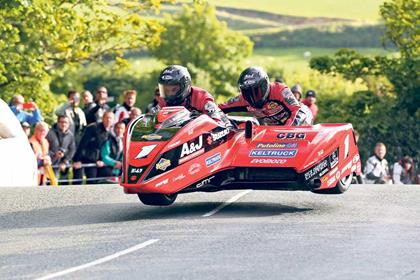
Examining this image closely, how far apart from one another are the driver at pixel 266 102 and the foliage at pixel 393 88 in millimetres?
19748

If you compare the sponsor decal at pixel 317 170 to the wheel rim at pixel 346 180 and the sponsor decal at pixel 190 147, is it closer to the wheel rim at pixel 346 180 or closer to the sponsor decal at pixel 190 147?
the wheel rim at pixel 346 180

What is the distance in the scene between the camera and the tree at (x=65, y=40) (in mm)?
40438

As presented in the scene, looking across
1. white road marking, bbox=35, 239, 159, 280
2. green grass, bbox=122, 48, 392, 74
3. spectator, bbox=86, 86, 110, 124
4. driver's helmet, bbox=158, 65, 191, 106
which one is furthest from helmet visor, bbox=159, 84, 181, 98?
green grass, bbox=122, 48, 392, 74

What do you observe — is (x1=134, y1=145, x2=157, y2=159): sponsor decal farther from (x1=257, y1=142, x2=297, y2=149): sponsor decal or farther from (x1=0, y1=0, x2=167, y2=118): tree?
(x1=0, y1=0, x2=167, y2=118): tree

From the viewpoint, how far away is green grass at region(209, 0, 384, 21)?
149875 mm

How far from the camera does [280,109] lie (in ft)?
65.4

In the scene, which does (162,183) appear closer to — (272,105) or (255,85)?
(255,85)

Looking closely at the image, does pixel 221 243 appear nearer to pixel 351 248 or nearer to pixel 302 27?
pixel 351 248

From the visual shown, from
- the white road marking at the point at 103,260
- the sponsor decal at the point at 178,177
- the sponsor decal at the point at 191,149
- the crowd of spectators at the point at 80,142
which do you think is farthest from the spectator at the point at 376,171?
the white road marking at the point at 103,260

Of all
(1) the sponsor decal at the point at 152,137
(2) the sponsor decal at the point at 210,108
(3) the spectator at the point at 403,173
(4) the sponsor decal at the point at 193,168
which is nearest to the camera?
(1) the sponsor decal at the point at 152,137

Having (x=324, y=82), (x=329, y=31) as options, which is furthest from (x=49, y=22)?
(x=329, y=31)

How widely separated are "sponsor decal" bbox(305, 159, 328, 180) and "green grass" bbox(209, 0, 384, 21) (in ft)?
420

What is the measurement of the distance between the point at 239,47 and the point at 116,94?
67.9 ft

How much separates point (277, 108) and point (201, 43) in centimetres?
11173
